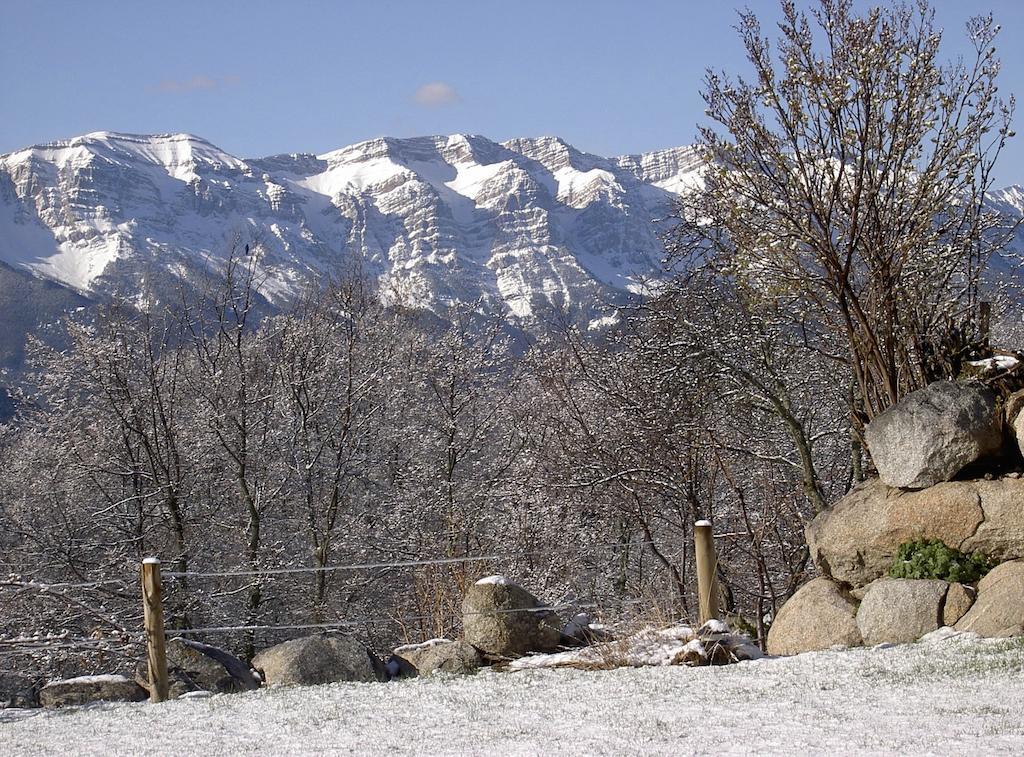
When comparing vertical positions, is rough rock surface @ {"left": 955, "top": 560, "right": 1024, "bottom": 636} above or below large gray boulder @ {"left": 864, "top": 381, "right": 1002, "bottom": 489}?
below

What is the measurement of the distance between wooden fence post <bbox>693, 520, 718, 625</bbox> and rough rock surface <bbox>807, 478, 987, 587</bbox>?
4.08 feet

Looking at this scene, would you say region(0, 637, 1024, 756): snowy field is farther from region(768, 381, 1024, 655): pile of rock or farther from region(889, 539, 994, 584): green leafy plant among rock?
region(889, 539, 994, 584): green leafy plant among rock

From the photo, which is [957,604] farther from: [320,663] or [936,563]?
[320,663]

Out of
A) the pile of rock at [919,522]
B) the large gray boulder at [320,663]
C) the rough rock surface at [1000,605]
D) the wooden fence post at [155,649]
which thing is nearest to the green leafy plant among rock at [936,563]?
the pile of rock at [919,522]

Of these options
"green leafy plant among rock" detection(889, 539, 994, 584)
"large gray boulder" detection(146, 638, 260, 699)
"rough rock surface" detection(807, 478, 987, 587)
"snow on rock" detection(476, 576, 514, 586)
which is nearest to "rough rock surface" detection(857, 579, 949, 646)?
"green leafy plant among rock" detection(889, 539, 994, 584)

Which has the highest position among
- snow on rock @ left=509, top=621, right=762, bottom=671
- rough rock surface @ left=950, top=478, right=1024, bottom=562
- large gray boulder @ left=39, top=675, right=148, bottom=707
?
rough rock surface @ left=950, top=478, right=1024, bottom=562

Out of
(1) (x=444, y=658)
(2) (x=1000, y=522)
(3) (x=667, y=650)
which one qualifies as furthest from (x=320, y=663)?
(2) (x=1000, y=522)

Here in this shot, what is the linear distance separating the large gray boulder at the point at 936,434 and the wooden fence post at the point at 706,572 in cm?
169

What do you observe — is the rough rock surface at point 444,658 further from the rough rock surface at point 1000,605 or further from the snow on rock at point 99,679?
the rough rock surface at point 1000,605

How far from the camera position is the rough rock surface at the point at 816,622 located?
27.9ft

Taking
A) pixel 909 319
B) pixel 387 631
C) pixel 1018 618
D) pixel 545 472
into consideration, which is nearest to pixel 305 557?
pixel 387 631

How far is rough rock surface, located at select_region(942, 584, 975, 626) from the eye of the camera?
809 centimetres

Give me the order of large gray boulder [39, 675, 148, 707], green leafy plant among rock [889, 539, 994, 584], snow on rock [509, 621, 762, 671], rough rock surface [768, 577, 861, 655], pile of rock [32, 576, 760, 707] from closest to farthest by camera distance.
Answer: snow on rock [509, 621, 762, 671]
large gray boulder [39, 675, 148, 707]
green leafy plant among rock [889, 539, 994, 584]
rough rock surface [768, 577, 861, 655]
pile of rock [32, 576, 760, 707]

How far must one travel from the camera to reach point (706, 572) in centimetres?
859
